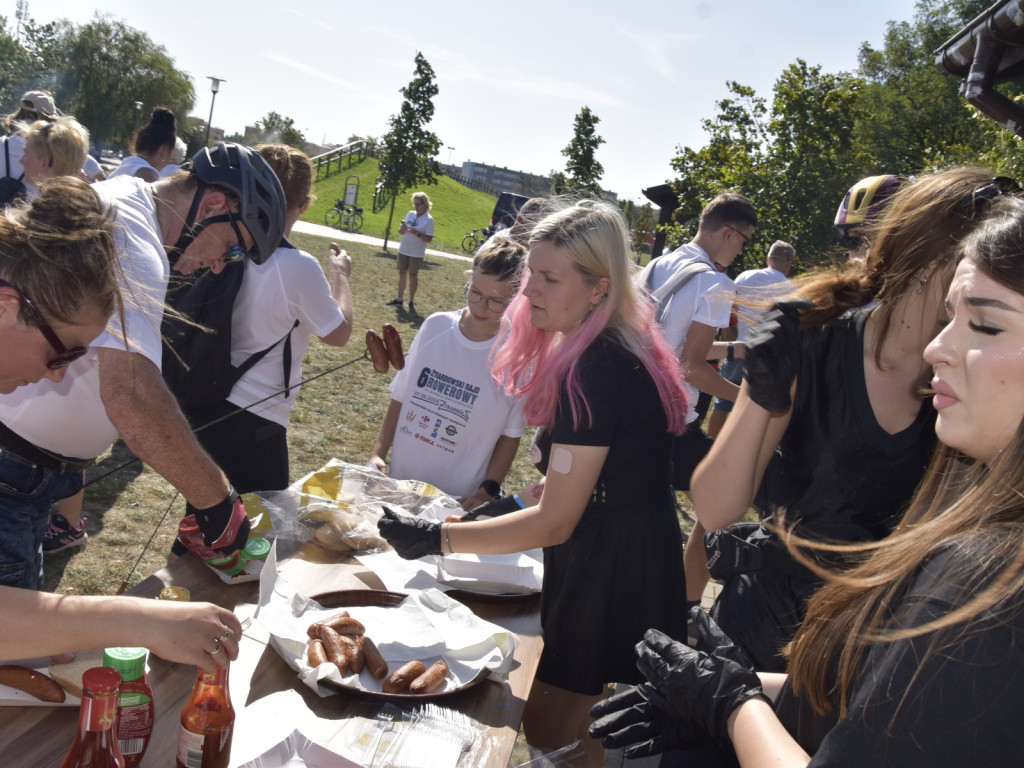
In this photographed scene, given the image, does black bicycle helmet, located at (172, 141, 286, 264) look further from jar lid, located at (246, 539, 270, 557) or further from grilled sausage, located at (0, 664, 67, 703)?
grilled sausage, located at (0, 664, 67, 703)

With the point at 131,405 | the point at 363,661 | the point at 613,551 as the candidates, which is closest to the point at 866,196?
the point at 613,551

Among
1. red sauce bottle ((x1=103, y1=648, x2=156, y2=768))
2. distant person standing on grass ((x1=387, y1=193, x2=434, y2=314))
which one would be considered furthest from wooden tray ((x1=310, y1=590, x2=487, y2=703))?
distant person standing on grass ((x1=387, y1=193, x2=434, y2=314))

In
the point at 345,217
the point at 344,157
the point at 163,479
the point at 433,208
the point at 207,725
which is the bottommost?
the point at 163,479

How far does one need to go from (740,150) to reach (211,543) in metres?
10.6

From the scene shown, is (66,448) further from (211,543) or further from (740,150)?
(740,150)

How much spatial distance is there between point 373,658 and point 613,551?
782 mm

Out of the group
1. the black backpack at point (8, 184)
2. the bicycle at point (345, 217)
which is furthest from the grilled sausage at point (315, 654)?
the bicycle at point (345, 217)

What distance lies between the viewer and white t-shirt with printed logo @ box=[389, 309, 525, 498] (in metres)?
3.13

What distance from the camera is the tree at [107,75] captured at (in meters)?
46.6

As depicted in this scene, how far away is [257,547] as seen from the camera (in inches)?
82.2

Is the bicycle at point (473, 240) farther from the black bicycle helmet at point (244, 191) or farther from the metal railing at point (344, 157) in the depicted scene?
the black bicycle helmet at point (244, 191)

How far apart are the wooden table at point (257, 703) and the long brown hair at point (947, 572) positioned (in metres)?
0.67

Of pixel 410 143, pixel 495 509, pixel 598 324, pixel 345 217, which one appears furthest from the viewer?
pixel 345 217

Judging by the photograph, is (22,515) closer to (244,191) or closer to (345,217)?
(244,191)
